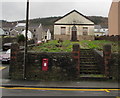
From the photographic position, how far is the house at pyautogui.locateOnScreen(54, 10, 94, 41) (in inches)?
1463

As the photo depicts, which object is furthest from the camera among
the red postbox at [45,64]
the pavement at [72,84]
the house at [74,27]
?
the house at [74,27]

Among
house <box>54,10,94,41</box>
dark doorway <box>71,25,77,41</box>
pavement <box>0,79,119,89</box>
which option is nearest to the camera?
pavement <box>0,79,119,89</box>

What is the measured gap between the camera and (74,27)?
37500 mm

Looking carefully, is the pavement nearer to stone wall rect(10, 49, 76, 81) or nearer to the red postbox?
stone wall rect(10, 49, 76, 81)

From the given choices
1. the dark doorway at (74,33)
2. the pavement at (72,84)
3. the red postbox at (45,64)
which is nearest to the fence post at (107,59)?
the pavement at (72,84)

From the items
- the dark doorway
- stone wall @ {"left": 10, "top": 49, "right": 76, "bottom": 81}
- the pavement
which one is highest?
the dark doorway

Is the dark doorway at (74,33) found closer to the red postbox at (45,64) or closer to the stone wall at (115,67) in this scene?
the stone wall at (115,67)

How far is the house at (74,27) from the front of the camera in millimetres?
37156

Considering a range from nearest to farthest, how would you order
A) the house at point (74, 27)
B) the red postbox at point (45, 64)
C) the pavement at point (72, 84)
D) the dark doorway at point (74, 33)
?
the pavement at point (72, 84)
the red postbox at point (45, 64)
the house at point (74, 27)
the dark doorway at point (74, 33)

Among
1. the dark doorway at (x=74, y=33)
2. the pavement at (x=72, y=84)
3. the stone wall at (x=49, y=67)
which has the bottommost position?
the pavement at (x=72, y=84)

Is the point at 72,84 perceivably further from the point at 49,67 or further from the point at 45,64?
the point at 45,64

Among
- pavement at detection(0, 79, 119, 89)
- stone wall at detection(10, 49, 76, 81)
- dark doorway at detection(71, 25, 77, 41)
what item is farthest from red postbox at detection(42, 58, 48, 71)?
dark doorway at detection(71, 25, 77, 41)

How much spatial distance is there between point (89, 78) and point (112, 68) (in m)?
1.68

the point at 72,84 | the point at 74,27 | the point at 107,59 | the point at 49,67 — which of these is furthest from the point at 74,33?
the point at 72,84
